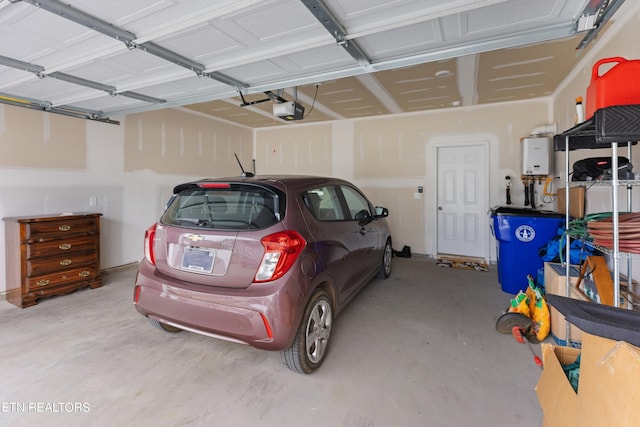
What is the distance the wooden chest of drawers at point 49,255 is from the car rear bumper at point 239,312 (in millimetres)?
2289

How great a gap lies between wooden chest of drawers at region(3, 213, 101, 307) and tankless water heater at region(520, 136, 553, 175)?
572 centimetres

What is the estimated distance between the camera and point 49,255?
327 cm

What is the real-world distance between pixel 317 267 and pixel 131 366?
1.45 metres

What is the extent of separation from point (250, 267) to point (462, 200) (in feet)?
14.4

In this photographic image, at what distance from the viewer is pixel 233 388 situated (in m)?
1.86

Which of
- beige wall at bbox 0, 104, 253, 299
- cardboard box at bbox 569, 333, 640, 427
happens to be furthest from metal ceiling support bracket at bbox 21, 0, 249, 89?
cardboard box at bbox 569, 333, 640, 427

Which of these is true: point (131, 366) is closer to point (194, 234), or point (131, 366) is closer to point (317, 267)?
point (194, 234)

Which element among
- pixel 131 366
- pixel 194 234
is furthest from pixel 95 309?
pixel 194 234

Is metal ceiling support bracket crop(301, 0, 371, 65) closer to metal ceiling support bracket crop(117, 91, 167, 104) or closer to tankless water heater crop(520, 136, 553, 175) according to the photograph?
metal ceiling support bracket crop(117, 91, 167, 104)

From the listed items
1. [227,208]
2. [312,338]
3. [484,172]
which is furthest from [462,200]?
[227,208]

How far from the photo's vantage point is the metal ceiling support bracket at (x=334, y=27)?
168 cm

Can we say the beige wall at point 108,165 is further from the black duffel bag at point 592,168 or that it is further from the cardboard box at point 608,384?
the black duffel bag at point 592,168

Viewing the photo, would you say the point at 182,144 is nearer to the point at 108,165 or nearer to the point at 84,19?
the point at 108,165

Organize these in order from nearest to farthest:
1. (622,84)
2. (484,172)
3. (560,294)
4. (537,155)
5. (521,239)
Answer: (622,84) → (560,294) → (521,239) → (537,155) → (484,172)
